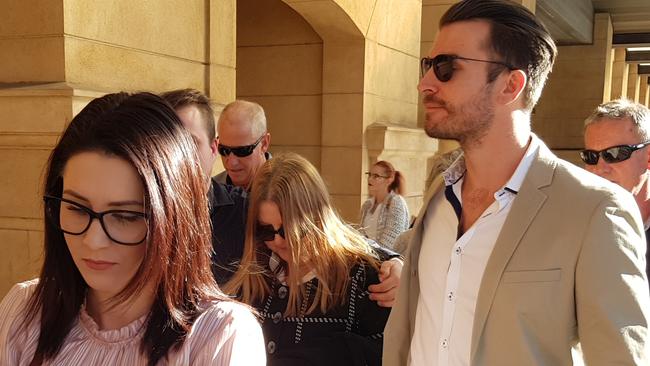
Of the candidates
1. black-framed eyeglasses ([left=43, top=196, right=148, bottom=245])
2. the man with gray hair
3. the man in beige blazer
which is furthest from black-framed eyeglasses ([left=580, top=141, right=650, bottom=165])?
black-framed eyeglasses ([left=43, top=196, right=148, bottom=245])

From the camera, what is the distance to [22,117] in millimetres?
3562

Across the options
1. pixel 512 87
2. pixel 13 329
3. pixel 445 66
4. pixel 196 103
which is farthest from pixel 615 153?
pixel 13 329

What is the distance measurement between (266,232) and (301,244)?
0.58 feet

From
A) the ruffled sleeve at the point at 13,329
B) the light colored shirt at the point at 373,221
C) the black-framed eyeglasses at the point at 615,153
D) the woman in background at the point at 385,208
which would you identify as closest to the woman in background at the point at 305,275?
the ruffled sleeve at the point at 13,329

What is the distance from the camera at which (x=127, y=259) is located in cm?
120

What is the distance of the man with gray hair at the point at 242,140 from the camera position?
321 centimetres

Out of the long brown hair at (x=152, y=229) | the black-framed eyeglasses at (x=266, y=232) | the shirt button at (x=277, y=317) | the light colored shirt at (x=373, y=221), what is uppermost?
the long brown hair at (x=152, y=229)

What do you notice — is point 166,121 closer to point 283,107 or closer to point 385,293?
point 385,293

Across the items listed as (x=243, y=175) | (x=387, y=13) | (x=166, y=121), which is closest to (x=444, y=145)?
(x=387, y=13)

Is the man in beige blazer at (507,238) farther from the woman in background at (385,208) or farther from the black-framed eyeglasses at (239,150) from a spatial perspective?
the woman in background at (385,208)

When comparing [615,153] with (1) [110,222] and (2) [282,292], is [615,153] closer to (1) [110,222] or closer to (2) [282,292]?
(2) [282,292]

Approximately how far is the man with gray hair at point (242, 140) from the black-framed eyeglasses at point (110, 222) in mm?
2034

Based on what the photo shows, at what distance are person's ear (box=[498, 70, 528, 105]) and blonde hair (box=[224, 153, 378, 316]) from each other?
0.82 meters

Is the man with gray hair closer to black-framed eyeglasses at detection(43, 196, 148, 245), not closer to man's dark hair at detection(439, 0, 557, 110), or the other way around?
man's dark hair at detection(439, 0, 557, 110)
